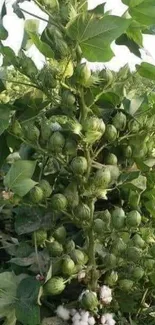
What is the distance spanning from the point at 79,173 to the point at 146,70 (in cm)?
16

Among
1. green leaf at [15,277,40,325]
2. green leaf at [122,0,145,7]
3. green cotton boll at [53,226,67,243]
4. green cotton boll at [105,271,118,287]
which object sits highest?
green leaf at [122,0,145,7]

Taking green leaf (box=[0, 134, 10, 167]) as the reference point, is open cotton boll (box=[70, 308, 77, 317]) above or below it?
below

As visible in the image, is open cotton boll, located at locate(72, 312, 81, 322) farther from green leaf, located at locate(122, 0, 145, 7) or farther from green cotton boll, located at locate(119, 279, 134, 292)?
green leaf, located at locate(122, 0, 145, 7)

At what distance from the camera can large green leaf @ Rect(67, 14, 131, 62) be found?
64 centimetres

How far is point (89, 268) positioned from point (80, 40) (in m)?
0.27

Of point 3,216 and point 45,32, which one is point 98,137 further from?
point 3,216

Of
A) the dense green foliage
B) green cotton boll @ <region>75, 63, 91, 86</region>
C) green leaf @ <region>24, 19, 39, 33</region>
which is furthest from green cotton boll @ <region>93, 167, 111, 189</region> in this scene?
green leaf @ <region>24, 19, 39, 33</region>

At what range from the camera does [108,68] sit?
696 mm

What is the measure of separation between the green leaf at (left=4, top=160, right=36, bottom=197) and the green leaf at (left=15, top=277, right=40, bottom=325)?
106 mm

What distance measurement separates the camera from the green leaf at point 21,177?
0.67m

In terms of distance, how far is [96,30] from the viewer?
643 millimetres

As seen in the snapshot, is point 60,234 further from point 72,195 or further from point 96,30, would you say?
point 96,30

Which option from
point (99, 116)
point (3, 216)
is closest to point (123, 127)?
point (99, 116)

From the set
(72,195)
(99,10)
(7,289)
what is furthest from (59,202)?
(99,10)
